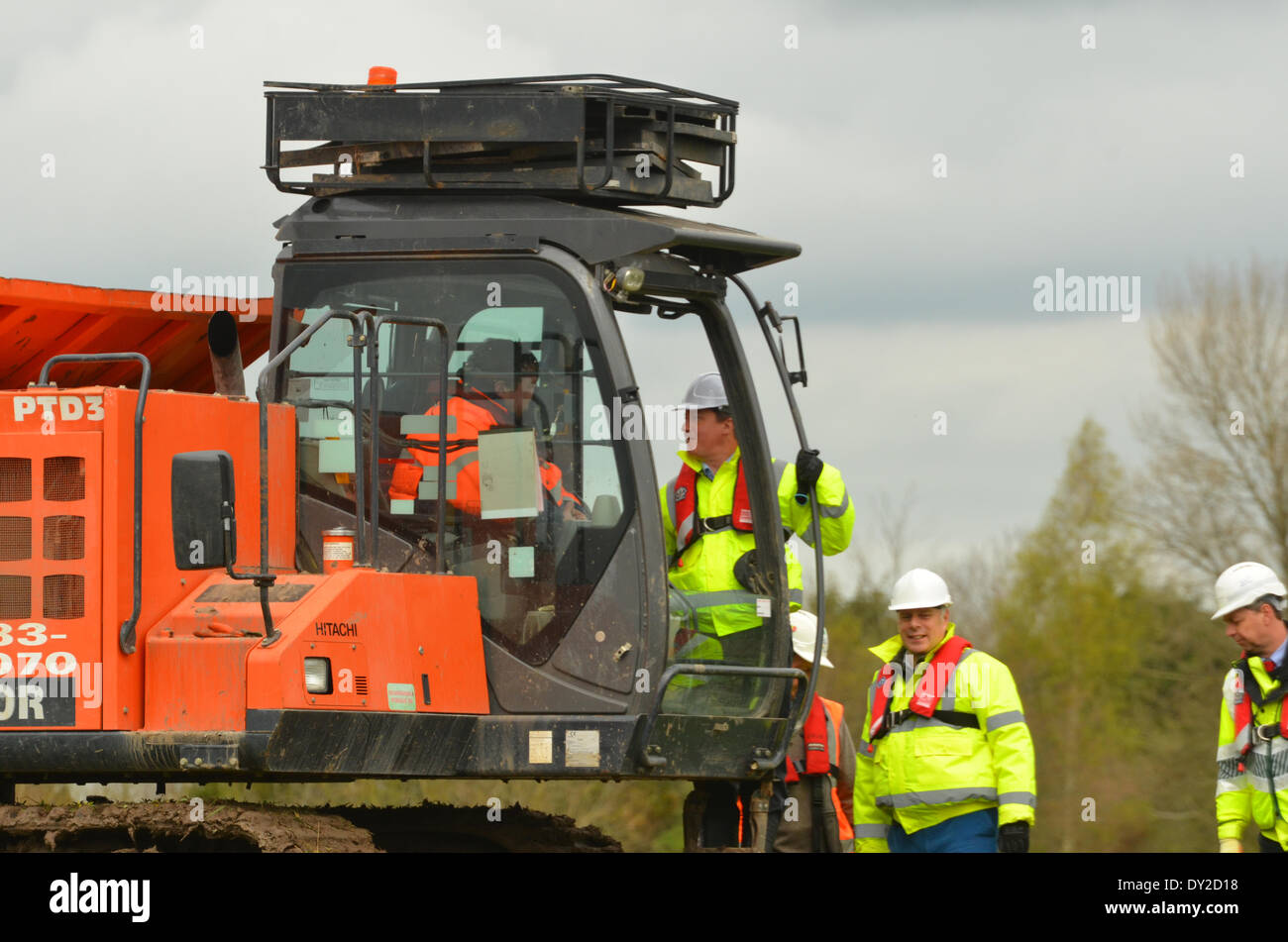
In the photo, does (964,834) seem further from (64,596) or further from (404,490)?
(64,596)

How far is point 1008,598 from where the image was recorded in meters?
31.0

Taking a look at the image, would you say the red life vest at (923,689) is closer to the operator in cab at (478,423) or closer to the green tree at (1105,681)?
the operator in cab at (478,423)

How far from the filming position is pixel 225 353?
756 centimetres

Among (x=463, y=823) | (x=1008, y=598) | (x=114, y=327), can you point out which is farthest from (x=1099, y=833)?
(x=114, y=327)

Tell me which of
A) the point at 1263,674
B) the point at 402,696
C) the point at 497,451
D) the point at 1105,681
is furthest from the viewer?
the point at 1105,681

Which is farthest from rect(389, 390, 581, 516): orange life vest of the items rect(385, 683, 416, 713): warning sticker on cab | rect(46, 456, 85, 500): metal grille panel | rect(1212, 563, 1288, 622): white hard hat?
rect(1212, 563, 1288, 622): white hard hat

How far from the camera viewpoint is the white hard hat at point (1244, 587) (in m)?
7.02

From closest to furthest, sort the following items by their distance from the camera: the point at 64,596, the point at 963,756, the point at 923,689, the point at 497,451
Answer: the point at 64,596
the point at 497,451
the point at 963,756
the point at 923,689

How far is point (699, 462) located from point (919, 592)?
3.50ft

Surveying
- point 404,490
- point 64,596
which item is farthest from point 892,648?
point 64,596

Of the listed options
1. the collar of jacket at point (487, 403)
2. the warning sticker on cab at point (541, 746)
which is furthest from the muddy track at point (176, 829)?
the collar of jacket at point (487, 403)

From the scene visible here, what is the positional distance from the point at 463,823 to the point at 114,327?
8.49 ft

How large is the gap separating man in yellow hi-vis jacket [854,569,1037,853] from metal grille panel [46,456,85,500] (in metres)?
3.09

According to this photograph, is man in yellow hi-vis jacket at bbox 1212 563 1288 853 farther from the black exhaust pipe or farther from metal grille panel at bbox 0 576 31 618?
metal grille panel at bbox 0 576 31 618
